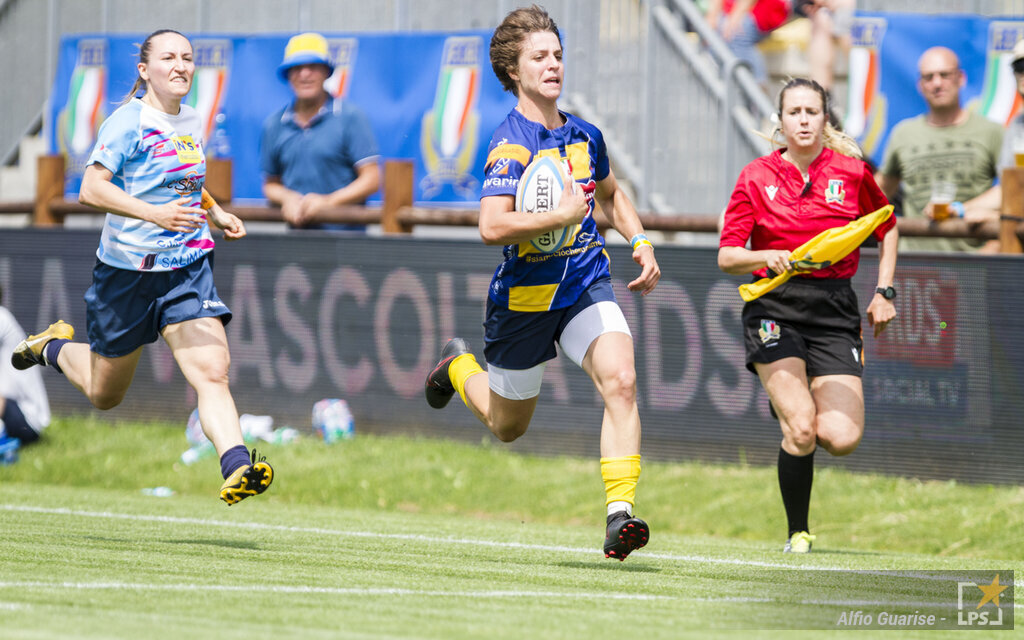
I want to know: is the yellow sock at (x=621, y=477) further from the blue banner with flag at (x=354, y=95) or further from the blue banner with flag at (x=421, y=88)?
the blue banner with flag at (x=354, y=95)

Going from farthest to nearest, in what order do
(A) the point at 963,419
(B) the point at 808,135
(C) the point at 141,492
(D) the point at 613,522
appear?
Answer: 1. (C) the point at 141,492
2. (A) the point at 963,419
3. (B) the point at 808,135
4. (D) the point at 613,522

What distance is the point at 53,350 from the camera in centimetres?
877

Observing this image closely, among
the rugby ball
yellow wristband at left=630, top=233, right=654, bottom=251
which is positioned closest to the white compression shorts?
yellow wristband at left=630, top=233, right=654, bottom=251

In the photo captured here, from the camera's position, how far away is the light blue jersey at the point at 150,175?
25.1ft

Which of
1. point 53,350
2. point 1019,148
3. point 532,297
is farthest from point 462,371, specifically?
point 1019,148

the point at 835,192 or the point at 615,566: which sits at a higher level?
the point at 835,192

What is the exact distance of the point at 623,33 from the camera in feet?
44.7

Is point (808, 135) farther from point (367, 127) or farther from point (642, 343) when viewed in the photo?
point (367, 127)

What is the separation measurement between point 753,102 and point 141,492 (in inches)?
225

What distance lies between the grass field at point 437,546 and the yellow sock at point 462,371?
0.81 metres

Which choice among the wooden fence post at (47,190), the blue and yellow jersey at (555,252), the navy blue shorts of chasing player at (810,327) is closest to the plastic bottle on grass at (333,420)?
the wooden fence post at (47,190)

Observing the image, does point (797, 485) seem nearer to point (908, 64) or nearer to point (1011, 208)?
point (1011, 208)

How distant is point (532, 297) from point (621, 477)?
96 centimetres

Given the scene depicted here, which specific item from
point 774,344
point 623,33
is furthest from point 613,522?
point 623,33
